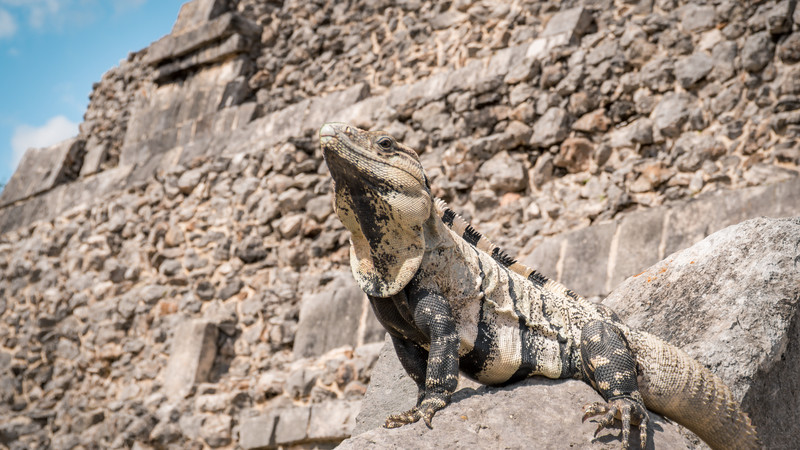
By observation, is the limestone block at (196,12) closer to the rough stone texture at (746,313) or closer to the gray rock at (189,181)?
the gray rock at (189,181)

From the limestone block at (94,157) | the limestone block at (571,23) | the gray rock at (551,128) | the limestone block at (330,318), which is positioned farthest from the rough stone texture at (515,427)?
the limestone block at (94,157)

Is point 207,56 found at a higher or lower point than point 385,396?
higher

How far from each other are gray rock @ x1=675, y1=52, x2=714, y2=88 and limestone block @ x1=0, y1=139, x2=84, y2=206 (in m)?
9.39

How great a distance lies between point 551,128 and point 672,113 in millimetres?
1097

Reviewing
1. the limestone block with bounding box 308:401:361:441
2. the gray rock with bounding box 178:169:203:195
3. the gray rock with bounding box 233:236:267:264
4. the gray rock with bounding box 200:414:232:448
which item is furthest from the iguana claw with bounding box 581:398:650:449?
the gray rock with bounding box 178:169:203:195

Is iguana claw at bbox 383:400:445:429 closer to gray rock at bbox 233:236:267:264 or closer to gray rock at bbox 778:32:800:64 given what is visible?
gray rock at bbox 778:32:800:64

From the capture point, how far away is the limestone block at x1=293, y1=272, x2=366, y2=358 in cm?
789

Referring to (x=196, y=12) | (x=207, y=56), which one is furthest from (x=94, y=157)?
(x=196, y=12)

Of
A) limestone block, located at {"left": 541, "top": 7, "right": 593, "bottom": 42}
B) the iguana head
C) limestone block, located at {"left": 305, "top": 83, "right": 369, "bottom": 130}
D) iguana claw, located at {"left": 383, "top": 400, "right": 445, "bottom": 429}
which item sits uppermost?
limestone block, located at {"left": 305, "top": 83, "right": 369, "bottom": 130}

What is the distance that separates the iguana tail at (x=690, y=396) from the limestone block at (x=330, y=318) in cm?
458

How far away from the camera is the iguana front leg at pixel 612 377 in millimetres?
3096

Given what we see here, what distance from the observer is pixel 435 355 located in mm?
3205

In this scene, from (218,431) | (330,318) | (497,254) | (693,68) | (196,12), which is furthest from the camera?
(196,12)

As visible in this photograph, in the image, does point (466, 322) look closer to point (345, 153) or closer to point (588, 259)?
point (345, 153)
